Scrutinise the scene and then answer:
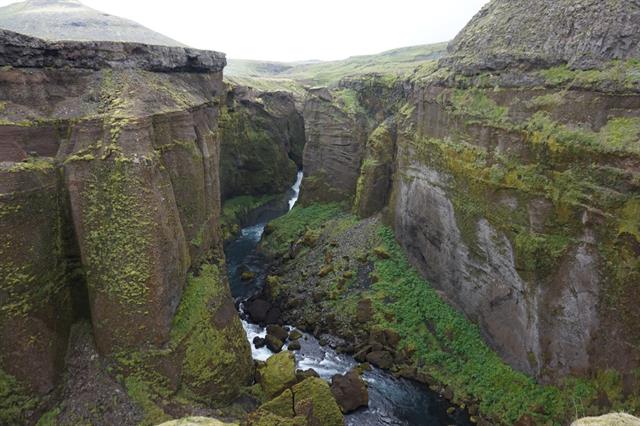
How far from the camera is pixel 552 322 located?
24391 millimetres

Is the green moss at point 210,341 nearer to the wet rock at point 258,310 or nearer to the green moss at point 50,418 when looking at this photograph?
the green moss at point 50,418

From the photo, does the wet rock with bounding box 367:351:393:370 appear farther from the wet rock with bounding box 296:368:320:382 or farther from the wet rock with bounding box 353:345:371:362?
the wet rock with bounding box 296:368:320:382

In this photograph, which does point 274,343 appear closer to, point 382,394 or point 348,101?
point 382,394

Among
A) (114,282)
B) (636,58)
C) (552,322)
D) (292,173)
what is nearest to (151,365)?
(114,282)

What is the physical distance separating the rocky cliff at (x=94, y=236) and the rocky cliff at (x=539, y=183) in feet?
47.3

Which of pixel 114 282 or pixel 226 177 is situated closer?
pixel 114 282

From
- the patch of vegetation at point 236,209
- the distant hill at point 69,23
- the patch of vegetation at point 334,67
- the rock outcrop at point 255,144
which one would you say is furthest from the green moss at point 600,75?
the distant hill at point 69,23

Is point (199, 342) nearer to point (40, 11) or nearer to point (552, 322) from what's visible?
point (552, 322)

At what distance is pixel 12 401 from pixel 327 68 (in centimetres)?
13057

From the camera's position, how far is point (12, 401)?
19.0 meters

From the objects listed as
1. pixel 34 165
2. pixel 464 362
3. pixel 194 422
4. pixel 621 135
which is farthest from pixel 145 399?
pixel 621 135

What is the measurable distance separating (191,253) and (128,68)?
31.7ft

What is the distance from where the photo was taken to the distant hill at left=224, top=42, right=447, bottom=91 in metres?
93.3

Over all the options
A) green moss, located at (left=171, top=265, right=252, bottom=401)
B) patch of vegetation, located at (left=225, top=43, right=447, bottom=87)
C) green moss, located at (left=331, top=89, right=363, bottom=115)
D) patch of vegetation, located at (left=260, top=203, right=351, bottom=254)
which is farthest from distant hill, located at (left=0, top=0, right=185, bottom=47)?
green moss, located at (left=171, top=265, right=252, bottom=401)
